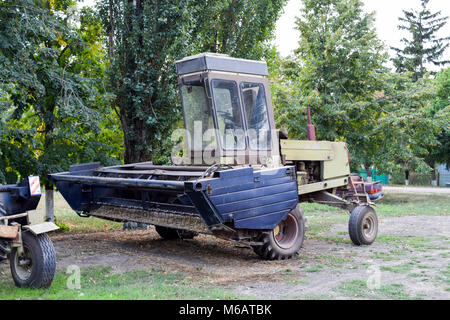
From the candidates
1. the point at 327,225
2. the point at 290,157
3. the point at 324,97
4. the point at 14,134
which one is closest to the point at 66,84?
the point at 14,134

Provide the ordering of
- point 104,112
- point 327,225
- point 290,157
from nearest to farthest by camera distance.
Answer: point 290,157 → point 104,112 → point 327,225

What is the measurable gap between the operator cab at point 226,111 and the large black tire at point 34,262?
3.19m

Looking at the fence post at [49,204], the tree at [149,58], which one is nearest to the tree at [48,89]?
the tree at [149,58]

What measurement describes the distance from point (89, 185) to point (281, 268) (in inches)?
161

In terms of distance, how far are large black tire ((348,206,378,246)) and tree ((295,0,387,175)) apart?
972 centimetres

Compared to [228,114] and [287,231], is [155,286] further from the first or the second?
[228,114]

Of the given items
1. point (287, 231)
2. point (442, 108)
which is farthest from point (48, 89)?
point (442, 108)

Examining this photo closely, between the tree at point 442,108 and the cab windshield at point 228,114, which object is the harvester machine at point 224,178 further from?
the tree at point 442,108

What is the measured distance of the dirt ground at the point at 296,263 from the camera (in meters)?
6.17

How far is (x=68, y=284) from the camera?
20.2 ft

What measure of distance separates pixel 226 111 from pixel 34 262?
3919 millimetres

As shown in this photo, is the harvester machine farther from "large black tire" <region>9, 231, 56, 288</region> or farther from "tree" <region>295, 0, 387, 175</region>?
"tree" <region>295, 0, 387, 175</region>

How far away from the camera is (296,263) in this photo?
7.95 metres

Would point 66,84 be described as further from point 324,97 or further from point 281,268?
point 324,97
